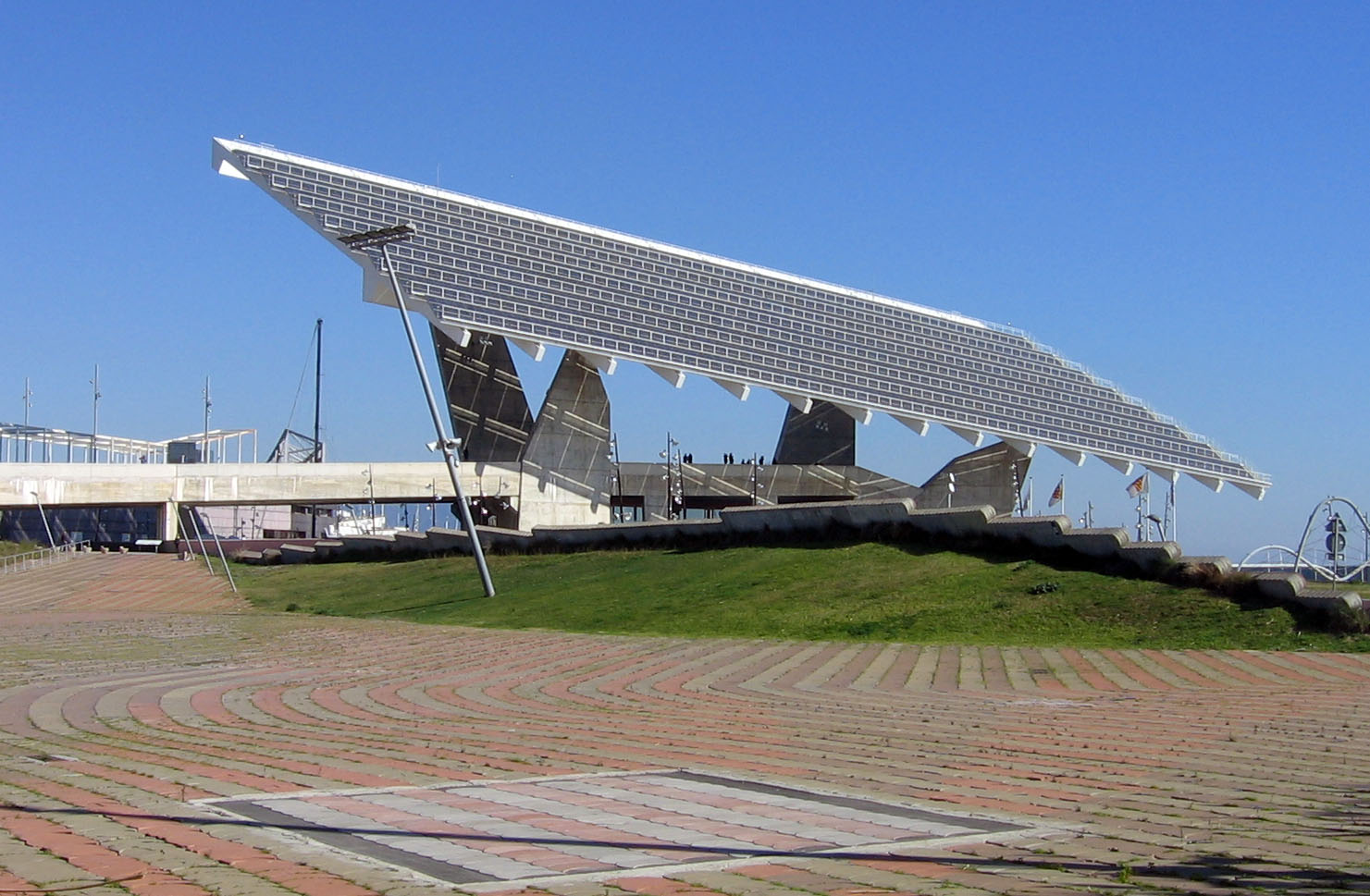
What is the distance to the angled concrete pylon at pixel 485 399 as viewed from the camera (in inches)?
1916

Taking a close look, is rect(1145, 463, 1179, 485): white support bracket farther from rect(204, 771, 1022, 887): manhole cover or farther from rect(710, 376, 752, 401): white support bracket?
rect(204, 771, 1022, 887): manhole cover

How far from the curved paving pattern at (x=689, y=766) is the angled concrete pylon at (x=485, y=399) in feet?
114

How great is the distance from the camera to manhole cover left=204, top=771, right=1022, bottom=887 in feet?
15.9

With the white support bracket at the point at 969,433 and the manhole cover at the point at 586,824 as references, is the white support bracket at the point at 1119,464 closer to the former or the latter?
the white support bracket at the point at 969,433

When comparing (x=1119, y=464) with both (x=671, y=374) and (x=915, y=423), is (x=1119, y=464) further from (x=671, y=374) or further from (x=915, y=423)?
(x=671, y=374)

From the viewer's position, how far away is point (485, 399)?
4959 cm

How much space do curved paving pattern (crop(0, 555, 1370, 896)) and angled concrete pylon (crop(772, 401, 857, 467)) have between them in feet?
131

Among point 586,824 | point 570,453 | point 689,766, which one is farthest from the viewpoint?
point 570,453

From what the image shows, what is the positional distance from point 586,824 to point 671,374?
39.8m

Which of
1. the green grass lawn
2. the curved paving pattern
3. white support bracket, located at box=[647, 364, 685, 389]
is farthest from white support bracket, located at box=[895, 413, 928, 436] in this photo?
the curved paving pattern

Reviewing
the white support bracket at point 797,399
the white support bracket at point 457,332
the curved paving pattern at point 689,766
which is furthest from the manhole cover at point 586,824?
the white support bracket at point 797,399

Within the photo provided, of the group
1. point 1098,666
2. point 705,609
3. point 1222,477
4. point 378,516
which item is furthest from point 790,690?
point 378,516

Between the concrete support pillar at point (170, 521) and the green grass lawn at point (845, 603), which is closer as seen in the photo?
the green grass lawn at point (845, 603)

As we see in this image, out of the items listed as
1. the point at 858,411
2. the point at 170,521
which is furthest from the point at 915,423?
the point at 170,521
